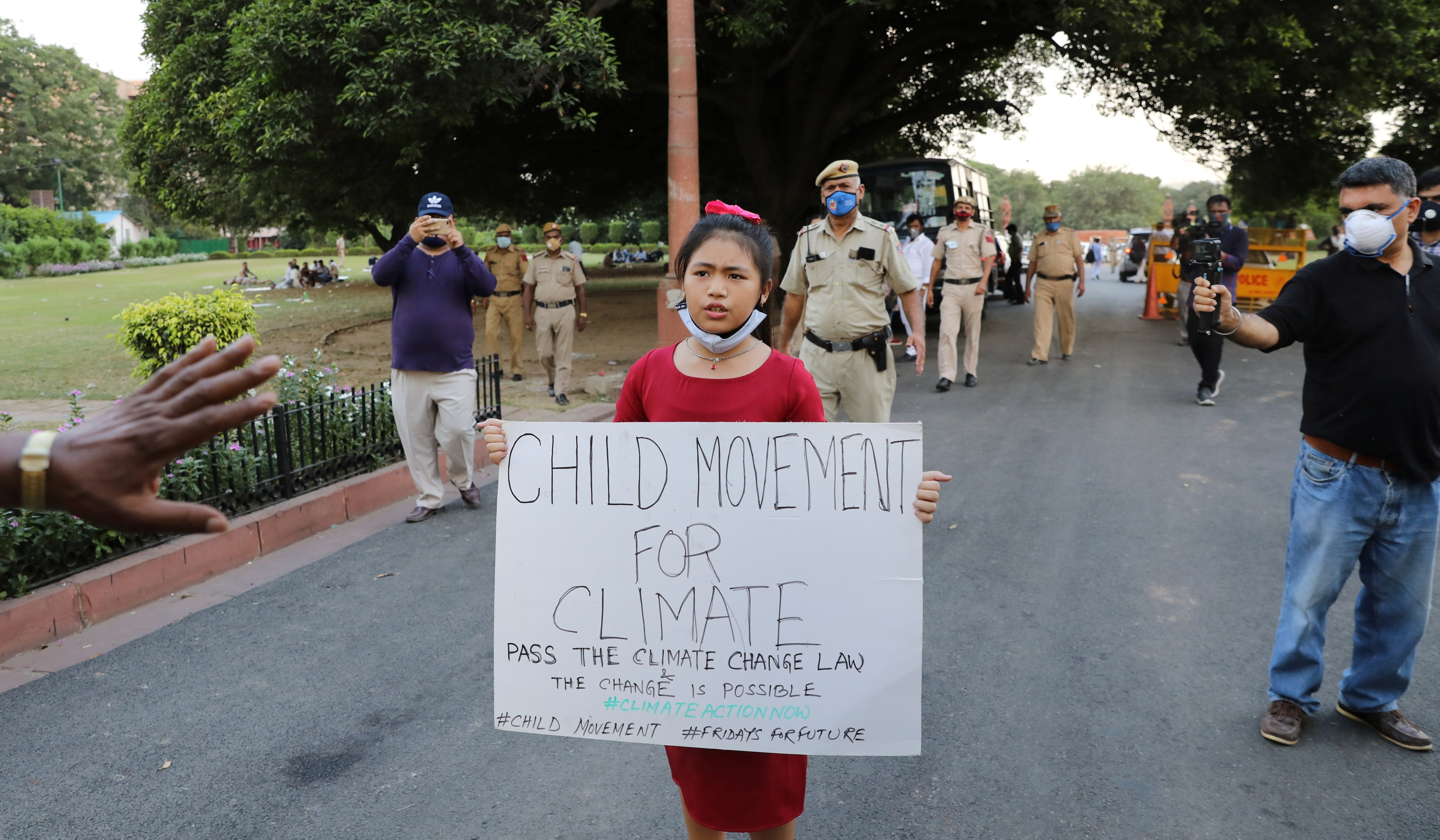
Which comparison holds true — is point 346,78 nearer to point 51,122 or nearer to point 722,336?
point 722,336

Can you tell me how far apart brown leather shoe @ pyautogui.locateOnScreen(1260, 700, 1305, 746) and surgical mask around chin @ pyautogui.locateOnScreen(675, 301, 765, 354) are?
2.63 m

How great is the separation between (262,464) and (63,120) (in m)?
85.1

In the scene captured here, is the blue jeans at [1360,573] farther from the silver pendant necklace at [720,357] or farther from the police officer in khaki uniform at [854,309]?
the police officer in khaki uniform at [854,309]

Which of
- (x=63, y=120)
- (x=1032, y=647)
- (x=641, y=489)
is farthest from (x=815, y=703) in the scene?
(x=63, y=120)

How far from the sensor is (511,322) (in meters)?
12.8

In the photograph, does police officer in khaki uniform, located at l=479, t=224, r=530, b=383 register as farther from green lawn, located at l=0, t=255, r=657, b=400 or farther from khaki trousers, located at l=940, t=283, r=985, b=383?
khaki trousers, located at l=940, t=283, r=985, b=383

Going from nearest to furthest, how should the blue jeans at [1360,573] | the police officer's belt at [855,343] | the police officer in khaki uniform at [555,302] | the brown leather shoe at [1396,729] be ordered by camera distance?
1. the blue jeans at [1360,573]
2. the brown leather shoe at [1396,729]
3. the police officer's belt at [855,343]
4. the police officer in khaki uniform at [555,302]

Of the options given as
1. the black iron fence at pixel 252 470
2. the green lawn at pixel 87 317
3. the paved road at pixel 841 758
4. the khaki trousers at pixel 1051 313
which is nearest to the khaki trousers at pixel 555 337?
the black iron fence at pixel 252 470

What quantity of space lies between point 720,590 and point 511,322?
10925 mm

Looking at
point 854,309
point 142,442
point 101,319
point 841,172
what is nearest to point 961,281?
point 854,309

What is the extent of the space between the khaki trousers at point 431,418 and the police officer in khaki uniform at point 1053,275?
8343 millimetres

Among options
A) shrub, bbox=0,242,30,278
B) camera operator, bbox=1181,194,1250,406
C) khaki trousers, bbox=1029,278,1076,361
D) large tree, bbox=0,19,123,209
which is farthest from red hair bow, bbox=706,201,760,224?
large tree, bbox=0,19,123,209

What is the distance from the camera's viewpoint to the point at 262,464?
6590 millimetres

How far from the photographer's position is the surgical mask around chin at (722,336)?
7.97 ft
